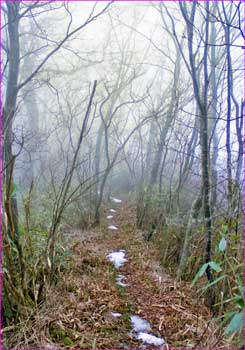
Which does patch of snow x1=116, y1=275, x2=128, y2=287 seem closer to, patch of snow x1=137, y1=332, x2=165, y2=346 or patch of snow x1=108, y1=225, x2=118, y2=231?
patch of snow x1=137, y1=332, x2=165, y2=346

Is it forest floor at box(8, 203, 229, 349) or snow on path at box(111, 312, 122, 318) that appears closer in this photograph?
forest floor at box(8, 203, 229, 349)

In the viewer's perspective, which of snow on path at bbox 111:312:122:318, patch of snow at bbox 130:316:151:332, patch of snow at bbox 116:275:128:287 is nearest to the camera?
patch of snow at bbox 130:316:151:332

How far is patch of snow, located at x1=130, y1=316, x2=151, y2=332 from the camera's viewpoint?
244cm

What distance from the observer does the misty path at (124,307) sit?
7.20ft

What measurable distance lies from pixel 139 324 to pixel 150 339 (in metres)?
0.26

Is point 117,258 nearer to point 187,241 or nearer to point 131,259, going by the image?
point 131,259

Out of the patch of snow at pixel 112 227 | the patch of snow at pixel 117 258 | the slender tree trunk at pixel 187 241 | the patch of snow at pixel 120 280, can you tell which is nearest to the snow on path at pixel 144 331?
the patch of snow at pixel 120 280

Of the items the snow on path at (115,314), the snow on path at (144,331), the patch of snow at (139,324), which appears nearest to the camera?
the snow on path at (144,331)

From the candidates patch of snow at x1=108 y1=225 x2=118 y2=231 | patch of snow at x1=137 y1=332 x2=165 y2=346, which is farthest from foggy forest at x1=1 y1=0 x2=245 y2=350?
patch of snow at x1=108 y1=225 x2=118 y2=231

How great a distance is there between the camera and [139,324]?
2.51 metres

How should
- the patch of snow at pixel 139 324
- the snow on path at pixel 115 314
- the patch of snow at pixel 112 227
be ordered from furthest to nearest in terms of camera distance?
the patch of snow at pixel 112 227 < the snow on path at pixel 115 314 < the patch of snow at pixel 139 324

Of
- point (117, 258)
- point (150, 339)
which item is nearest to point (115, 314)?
point (150, 339)

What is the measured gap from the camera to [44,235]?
3.14 m

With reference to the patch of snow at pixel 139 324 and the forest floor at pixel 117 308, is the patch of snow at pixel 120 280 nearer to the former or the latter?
the forest floor at pixel 117 308
